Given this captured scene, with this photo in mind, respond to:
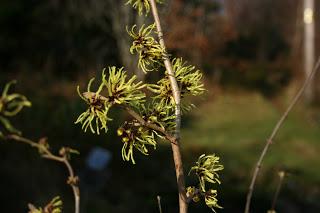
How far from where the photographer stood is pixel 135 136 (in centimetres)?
92

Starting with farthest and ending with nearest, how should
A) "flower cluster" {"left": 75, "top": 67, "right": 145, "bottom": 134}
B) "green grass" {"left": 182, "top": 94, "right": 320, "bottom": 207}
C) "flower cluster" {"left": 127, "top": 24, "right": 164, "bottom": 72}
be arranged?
"green grass" {"left": 182, "top": 94, "right": 320, "bottom": 207} < "flower cluster" {"left": 127, "top": 24, "right": 164, "bottom": 72} < "flower cluster" {"left": 75, "top": 67, "right": 145, "bottom": 134}

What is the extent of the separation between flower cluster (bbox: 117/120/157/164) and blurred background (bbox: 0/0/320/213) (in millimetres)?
303

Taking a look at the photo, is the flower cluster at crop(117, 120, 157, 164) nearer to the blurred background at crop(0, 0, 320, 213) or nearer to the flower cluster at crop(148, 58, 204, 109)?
the flower cluster at crop(148, 58, 204, 109)

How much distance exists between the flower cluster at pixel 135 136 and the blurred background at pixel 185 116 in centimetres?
30

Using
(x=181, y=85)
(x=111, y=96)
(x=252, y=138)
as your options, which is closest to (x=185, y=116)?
(x=252, y=138)

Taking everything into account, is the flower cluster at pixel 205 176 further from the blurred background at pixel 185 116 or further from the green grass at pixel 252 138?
the green grass at pixel 252 138

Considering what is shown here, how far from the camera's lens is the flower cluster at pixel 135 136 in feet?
2.97

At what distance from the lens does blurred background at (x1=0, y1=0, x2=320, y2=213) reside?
23.9 ft

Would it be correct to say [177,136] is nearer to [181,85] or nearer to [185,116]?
[181,85]

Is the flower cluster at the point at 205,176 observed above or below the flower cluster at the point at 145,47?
below

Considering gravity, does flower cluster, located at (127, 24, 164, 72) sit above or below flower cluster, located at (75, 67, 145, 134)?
above

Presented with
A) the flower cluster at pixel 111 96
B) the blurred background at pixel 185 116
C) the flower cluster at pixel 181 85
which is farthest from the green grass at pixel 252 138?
the flower cluster at pixel 111 96

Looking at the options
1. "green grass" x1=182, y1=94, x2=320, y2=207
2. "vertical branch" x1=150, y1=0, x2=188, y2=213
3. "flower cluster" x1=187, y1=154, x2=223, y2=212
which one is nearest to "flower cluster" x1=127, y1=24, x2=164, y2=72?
"vertical branch" x1=150, y1=0, x2=188, y2=213

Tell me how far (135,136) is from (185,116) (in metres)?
12.3
